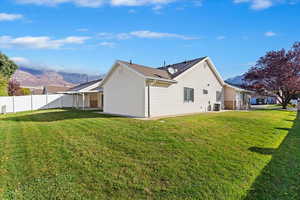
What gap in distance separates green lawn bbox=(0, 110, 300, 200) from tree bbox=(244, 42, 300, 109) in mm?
17843

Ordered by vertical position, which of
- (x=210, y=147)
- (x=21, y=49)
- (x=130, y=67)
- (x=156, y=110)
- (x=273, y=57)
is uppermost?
(x=21, y=49)

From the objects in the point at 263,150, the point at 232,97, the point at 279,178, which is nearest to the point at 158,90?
the point at 263,150

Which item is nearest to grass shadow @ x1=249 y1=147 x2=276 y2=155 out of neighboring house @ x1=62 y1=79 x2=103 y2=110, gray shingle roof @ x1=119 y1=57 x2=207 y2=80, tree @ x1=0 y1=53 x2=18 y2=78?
gray shingle roof @ x1=119 y1=57 x2=207 y2=80

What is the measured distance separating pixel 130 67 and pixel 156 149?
8182 millimetres

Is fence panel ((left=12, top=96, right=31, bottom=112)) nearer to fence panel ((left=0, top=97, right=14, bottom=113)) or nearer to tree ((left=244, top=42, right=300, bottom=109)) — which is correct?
fence panel ((left=0, top=97, right=14, bottom=113))

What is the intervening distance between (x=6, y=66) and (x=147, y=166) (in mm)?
32590

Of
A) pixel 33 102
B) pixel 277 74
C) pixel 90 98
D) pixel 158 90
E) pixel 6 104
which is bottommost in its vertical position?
pixel 6 104

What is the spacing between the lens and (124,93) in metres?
13.2

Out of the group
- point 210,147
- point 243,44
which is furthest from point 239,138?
point 243,44

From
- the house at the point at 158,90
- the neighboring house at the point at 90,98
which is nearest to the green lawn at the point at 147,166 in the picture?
the house at the point at 158,90

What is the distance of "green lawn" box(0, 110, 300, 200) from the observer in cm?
367

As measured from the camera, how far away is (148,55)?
2366 centimetres

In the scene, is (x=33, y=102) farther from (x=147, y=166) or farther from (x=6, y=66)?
(x=147, y=166)

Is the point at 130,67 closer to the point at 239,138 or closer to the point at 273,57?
the point at 239,138
